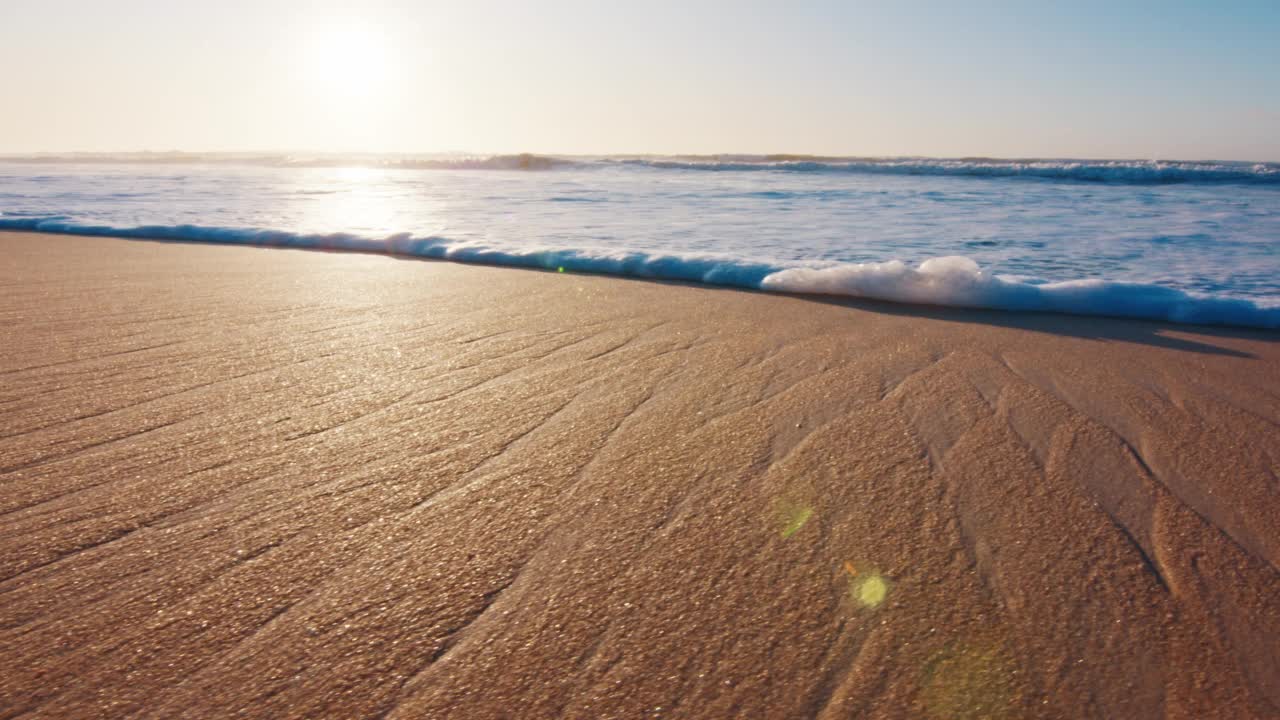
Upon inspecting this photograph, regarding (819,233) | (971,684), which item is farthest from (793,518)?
(819,233)

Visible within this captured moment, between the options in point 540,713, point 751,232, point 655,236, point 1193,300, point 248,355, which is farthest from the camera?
point 751,232

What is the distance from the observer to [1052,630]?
88 cm

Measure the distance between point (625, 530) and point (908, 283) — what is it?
2200 millimetres

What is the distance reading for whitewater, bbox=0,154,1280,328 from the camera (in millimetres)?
2922

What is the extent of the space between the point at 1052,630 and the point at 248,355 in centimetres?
185

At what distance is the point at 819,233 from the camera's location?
5.27m

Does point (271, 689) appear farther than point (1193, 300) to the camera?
No

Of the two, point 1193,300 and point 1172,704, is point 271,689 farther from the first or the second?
point 1193,300

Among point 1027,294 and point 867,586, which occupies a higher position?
point 1027,294

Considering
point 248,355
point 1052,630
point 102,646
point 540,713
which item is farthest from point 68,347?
point 1052,630

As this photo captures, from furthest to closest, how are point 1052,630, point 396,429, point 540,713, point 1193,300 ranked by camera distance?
point 1193,300 → point 396,429 → point 1052,630 → point 540,713

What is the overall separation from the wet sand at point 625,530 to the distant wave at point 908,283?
0.66 metres

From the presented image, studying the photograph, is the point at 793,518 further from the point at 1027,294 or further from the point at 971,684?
the point at 1027,294

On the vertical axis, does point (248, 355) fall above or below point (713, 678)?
above
